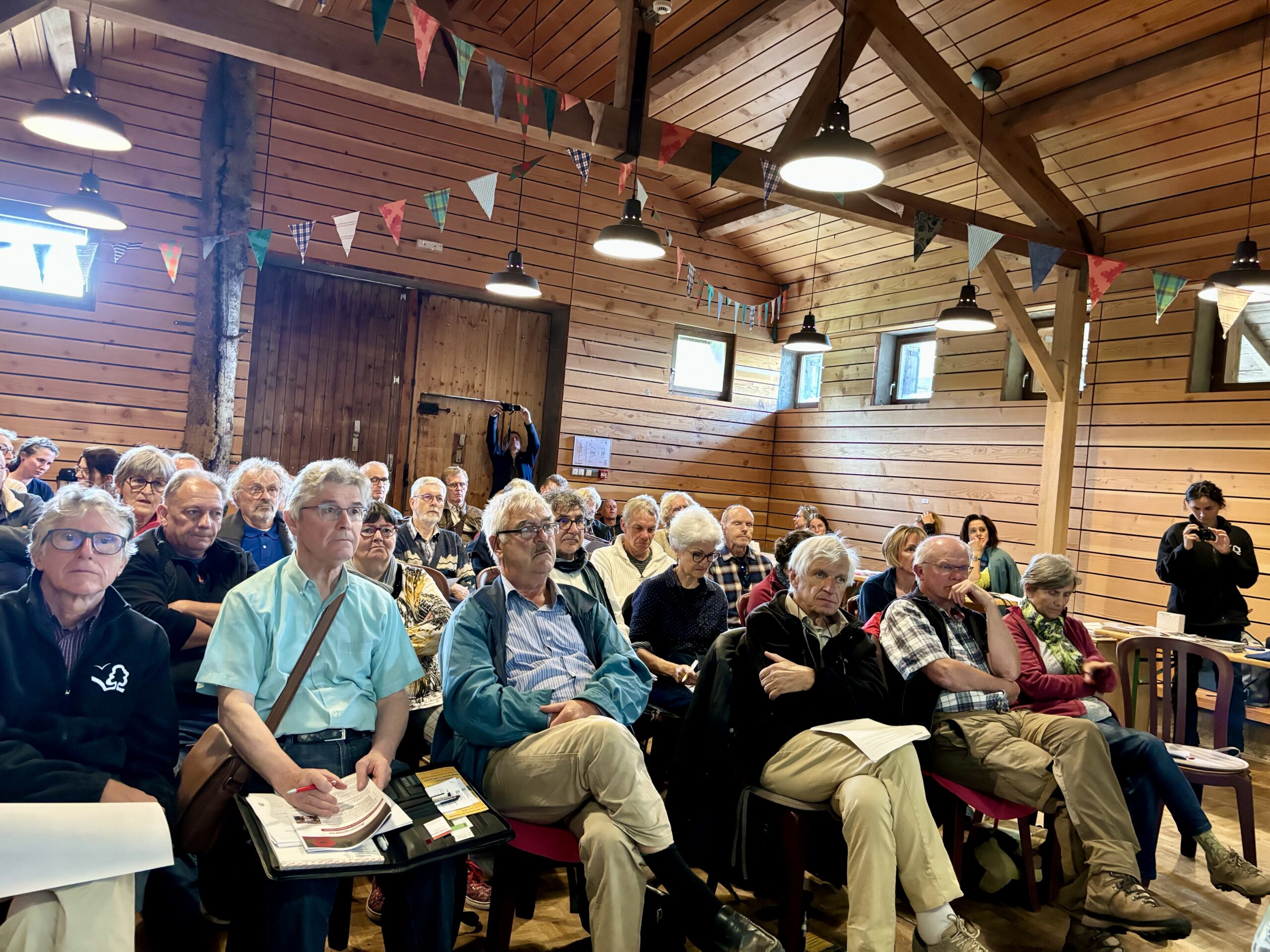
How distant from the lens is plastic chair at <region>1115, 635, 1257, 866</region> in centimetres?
311

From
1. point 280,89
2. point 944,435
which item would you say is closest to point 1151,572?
point 944,435

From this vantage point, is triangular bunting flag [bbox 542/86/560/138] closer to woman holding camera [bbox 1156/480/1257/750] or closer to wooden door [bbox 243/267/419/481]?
wooden door [bbox 243/267/419/481]

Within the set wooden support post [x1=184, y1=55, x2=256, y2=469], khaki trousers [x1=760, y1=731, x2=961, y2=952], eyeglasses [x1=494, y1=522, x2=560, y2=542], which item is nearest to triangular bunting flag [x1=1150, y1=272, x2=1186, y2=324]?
khaki trousers [x1=760, y1=731, x2=961, y2=952]

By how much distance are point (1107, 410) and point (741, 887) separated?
16.6ft

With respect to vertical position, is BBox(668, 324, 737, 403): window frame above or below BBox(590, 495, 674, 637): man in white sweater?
above

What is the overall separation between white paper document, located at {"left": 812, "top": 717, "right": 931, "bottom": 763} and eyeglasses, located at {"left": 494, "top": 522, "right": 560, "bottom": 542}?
93 cm

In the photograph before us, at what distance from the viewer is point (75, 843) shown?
1506 mm

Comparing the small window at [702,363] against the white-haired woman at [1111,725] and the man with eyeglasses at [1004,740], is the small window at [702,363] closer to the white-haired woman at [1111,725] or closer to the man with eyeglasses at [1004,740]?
the white-haired woman at [1111,725]

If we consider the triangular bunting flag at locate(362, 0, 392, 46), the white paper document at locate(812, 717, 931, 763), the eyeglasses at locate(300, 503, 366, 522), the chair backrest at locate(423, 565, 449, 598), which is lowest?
the white paper document at locate(812, 717, 931, 763)

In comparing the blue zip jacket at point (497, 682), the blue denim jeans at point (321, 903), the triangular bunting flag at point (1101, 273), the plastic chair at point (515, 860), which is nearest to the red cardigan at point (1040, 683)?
the blue zip jacket at point (497, 682)

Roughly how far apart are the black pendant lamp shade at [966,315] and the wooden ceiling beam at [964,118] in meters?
1.18

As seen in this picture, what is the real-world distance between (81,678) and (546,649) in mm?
1066

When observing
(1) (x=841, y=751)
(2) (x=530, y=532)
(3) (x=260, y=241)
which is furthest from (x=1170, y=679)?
(3) (x=260, y=241)

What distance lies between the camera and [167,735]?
1836 millimetres
